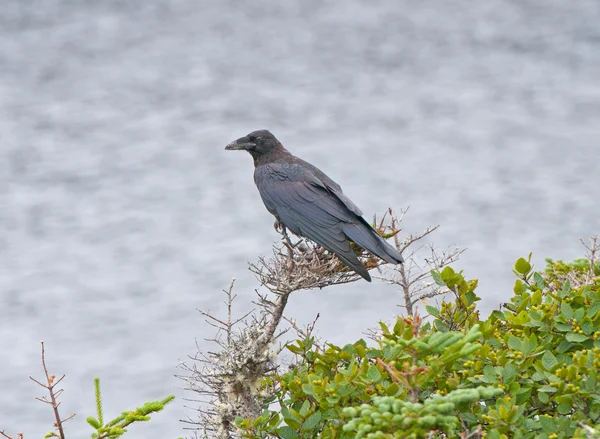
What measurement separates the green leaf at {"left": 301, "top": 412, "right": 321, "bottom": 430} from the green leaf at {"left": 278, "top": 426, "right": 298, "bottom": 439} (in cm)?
8

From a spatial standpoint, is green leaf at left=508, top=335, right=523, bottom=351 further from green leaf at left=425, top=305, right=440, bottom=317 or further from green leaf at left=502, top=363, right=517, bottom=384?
green leaf at left=425, top=305, right=440, bottom=317

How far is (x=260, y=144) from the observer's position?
761 cm

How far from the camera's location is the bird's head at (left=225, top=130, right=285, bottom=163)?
24.9 feet

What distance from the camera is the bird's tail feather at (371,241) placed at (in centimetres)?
571

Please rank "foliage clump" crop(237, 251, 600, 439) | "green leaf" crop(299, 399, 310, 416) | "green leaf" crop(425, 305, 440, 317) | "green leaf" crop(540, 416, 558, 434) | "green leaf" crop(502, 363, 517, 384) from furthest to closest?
1. "green leaf" crop(425, 305, 440, 317)
2. "green leaf" crop(299, 399, 310, 416)
3. "green leaf" crop(502, 363, 517, 384)
4. "green leaf" crop(540, 416, 558, 434)
5. "foliage clump" crop(237, 251, 600, 439)

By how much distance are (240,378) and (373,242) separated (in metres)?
1.28

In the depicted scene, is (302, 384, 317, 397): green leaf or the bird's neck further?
the bird's neck

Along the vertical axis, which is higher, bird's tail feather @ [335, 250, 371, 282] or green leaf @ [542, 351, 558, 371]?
bird's tail feather @ [335, 250, 371, 282]

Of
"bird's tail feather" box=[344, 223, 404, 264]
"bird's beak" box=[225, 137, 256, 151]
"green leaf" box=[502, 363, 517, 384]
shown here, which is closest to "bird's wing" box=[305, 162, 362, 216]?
"bird's tail feather" box=[344, 223, 404, 264]

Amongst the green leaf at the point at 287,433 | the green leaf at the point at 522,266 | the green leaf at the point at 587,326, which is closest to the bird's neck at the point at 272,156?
the green leaf at the point at 522,266

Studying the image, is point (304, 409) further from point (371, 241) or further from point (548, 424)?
point (371, 241)

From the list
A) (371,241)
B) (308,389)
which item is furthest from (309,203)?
(308,389)

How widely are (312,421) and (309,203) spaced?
2.56 metres

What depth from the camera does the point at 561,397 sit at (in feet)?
12.9
